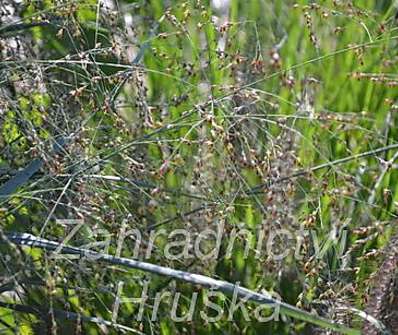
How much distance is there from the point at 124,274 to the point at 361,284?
55cm

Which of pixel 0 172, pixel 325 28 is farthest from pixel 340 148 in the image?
pixel 0 172

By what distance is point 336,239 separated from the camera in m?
2.24

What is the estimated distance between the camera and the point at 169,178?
2.52 meters

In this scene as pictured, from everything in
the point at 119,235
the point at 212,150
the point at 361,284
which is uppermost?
the point at 212,150

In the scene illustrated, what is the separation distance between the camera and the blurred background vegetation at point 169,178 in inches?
76.4

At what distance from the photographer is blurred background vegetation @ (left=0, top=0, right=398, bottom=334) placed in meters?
1.94

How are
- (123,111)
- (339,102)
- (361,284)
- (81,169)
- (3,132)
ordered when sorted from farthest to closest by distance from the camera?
1. (339,102)
2. (123,111)
3. (361,284)
4. (3,132)
5. (81,169)

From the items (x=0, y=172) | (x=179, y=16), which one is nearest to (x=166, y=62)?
(x=179, y=16)

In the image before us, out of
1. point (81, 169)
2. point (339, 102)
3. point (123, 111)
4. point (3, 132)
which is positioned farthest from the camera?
point (339, 102)

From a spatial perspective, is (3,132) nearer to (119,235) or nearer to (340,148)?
(119,235)

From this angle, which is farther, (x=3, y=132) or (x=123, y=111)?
(x=123, y=111)

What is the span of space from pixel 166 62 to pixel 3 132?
77 centimetres

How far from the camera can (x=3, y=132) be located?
6.78 feet

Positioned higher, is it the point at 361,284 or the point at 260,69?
the point at 260,69
